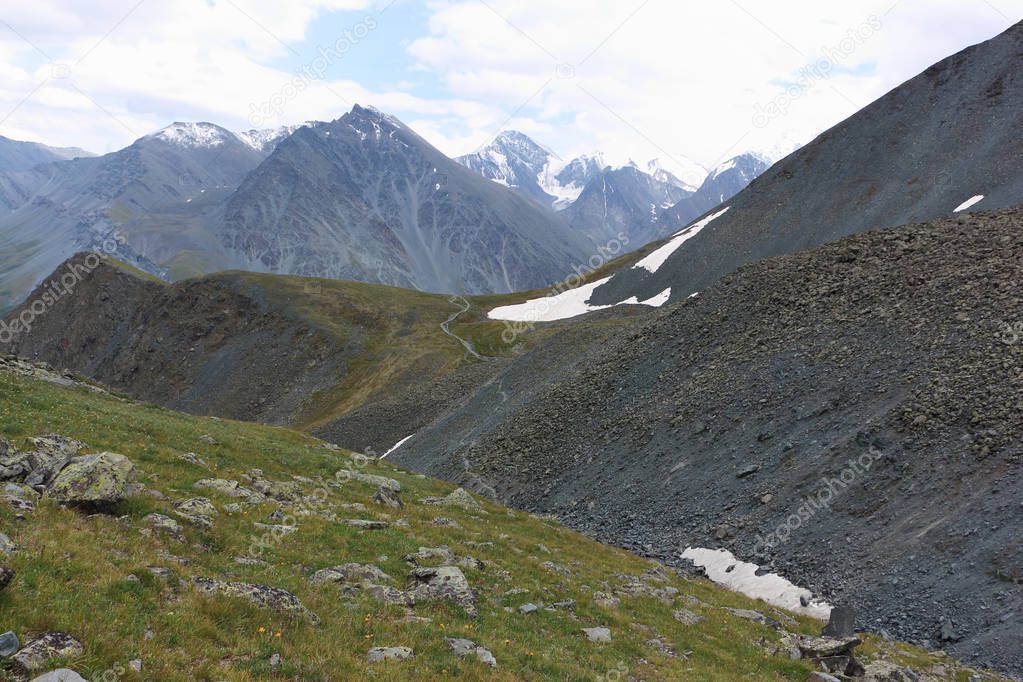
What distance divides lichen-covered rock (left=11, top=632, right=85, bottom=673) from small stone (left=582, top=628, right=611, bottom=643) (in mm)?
13173

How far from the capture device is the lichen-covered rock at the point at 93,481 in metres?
16.3

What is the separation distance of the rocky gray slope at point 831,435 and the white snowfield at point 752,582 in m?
0.71

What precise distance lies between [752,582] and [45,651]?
28.8 metres

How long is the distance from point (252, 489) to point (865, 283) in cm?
4425

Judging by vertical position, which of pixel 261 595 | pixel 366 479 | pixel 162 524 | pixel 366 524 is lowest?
pixel 366 479

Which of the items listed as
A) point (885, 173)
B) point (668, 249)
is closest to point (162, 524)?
point (885, 173)

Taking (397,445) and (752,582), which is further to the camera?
(397,445)

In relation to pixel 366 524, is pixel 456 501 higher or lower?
lower

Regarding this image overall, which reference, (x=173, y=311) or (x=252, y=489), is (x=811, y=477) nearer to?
(x=252, y=489)

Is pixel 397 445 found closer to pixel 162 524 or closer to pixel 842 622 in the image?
A: pixel 162 524

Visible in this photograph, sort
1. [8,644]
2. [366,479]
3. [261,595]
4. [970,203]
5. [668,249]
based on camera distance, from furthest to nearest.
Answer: [668,249] → [970,203] → [366,479] → [261,595] → [8,644]

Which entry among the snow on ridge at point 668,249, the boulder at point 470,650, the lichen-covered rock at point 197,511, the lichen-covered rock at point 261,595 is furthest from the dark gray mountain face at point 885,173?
the lichen-covered rock at point 261,595

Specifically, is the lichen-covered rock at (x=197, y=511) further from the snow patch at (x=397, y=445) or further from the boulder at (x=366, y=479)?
the snow patch at (x=397, y=445)

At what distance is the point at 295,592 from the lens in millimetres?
15547
